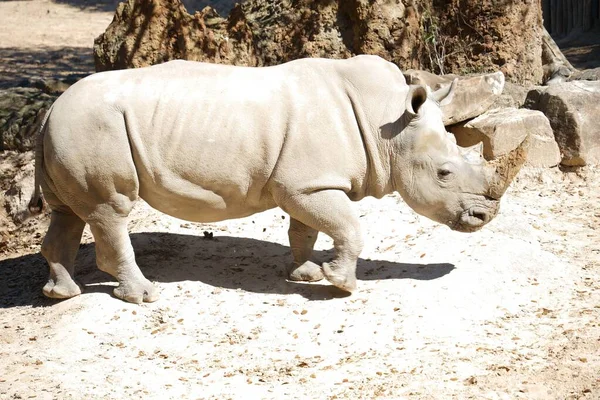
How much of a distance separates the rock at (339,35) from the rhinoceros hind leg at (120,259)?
327cm

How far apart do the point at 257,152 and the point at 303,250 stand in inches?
39.8

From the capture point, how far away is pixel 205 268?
7469 mm

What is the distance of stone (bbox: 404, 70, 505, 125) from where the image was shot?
8.77 m

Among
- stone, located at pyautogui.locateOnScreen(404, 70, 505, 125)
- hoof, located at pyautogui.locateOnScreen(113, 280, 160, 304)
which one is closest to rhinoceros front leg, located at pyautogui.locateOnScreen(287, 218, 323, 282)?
hoof, located at pyautogui.locateOnScreen(113, 280, 160, 304)

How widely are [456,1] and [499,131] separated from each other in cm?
186

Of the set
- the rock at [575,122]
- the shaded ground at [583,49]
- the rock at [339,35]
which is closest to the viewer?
the rock at [575,122]

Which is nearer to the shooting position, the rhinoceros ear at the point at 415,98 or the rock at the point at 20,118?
the rhinoceros ear at the point at 415,98

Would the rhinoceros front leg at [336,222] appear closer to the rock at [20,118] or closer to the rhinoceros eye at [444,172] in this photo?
the rhinoceros eye at [444,172]

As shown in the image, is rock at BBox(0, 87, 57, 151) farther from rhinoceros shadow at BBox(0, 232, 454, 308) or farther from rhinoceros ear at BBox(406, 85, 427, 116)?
rhinoceros ear at BBox(406, 85, 427, 116)

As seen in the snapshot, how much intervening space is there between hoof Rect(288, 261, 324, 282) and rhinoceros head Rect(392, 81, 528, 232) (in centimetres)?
92

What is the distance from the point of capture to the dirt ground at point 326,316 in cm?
568

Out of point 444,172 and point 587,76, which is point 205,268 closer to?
point 444,172

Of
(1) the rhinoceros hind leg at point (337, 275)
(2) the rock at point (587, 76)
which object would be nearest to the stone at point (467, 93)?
(2) the rock at point (587, 76)

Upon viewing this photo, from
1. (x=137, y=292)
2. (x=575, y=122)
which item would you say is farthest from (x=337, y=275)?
(x=575, y=122)
